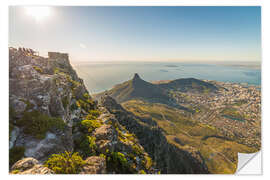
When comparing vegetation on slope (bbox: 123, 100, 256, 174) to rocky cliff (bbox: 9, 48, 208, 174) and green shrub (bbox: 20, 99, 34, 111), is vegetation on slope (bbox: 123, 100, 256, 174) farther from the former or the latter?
green shrub (bbox: 20, 99, 34, 111)

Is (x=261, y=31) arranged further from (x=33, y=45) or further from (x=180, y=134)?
(x=180, y=134)

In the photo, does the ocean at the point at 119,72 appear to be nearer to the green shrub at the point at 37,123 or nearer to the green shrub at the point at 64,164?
the green shrub at the point at 37,123

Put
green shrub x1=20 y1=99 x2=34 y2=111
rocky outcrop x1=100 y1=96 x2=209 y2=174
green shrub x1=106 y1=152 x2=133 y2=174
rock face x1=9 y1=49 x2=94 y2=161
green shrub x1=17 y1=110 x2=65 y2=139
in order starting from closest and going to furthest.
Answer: rock face x1=9 y1=49 x2=94 y2=161 < green shrub x1=17 y1=110 x2=65 y2=139 < green shrub x1=20 y1=99 x2=34 y2=111 < green shrub x1=106 y1=152 x2=133 y2=174 < rocky outcrop x1=100 y1=96 x2=209 y2=174

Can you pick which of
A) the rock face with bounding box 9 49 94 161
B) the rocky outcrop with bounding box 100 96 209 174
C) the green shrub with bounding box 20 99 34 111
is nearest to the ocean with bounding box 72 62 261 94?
the rocky outcrop with bounding box 100 96 209 174
